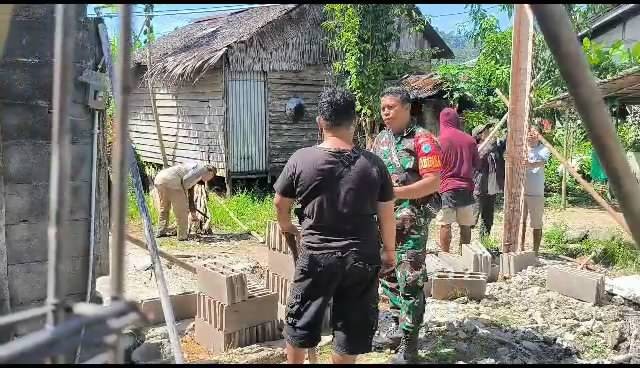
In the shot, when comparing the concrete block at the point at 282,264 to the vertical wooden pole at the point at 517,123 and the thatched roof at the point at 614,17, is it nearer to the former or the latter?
the vertical wooden pole at the point at 517,123

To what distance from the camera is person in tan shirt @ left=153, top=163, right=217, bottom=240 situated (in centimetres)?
862

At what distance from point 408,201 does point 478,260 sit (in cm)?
243

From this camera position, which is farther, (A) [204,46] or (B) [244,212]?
(A) [204,46]

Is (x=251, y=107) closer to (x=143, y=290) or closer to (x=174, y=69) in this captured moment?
(x=174, y=69)

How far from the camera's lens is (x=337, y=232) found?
3.22m

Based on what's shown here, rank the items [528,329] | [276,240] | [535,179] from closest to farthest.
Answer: [528,329], [276,240], [535,179]

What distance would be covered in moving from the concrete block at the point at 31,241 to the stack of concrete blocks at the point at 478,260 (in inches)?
160

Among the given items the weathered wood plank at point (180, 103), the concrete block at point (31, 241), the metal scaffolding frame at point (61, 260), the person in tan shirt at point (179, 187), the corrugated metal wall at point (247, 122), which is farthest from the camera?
the weathered wood plank at point (180, 103)

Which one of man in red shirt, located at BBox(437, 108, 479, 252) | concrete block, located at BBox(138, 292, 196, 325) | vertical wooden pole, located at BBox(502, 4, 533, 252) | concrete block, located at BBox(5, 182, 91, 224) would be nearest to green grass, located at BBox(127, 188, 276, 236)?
man in red shirt, located at BBox(437, 108, 479, 252)

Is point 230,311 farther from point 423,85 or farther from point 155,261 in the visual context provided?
Answer: point 423,85

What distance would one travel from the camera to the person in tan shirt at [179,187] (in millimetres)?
8625

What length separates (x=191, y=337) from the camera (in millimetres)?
5000

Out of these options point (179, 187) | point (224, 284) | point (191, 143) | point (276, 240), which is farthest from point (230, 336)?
point (191, 143)

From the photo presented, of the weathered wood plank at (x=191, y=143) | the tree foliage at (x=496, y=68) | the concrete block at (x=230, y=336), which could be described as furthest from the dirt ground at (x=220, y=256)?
the weathered wood plank at (x=191, y=143)
